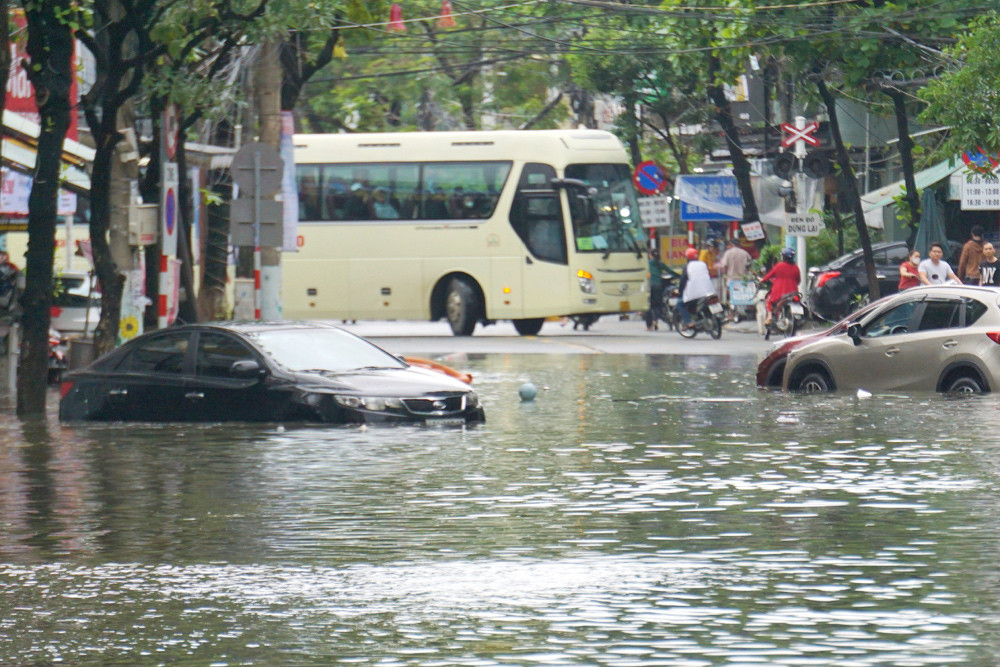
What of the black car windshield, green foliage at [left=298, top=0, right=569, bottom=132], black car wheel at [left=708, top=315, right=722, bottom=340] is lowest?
black car wheel at [left=708, top=315, right=722, bottom=340]

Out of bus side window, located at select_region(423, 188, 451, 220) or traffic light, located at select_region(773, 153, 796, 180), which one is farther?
bus side window, located at select_region(423, 188, 451, 220)

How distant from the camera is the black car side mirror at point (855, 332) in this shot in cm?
1981

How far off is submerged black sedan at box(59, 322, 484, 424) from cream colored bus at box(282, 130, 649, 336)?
60.8 feet

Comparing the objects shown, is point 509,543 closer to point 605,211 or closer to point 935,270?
point 935,270

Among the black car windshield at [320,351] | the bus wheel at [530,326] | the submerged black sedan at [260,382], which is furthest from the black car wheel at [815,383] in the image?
the bus wheel at [530,326]

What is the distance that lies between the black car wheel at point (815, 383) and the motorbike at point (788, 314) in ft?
37.9

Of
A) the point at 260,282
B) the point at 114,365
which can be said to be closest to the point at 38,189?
the point at 114,365

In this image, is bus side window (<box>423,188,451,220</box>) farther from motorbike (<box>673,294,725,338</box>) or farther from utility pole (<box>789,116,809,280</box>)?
utility pole (<box>789,116,809,280</box>)

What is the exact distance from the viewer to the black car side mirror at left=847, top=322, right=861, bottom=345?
65.0 feet

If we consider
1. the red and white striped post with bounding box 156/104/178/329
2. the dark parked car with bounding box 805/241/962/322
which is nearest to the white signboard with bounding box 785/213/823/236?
the dark parked car with bounding box 805/241/962/322

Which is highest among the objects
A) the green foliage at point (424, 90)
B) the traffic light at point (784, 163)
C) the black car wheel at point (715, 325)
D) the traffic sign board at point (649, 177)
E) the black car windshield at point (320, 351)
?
the green foliage at point (424, 90)

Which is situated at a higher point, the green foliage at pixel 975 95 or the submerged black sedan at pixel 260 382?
the green foliage at pixel 975 95

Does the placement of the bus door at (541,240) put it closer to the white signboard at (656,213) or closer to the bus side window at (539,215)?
the bus side window at (539,215)

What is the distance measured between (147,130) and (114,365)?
17.7 meters
